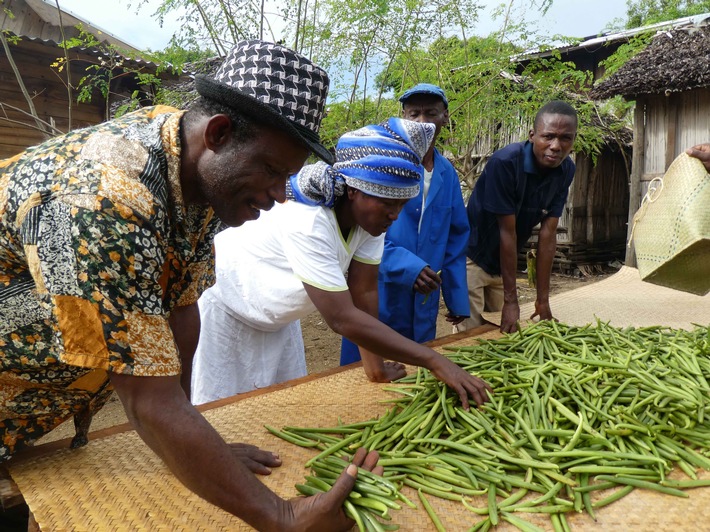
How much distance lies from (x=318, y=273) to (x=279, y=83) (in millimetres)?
1006

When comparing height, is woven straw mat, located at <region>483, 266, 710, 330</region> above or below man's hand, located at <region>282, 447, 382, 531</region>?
below

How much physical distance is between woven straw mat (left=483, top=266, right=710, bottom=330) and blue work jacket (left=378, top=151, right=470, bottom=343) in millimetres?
456

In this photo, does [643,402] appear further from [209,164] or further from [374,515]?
[209,164]

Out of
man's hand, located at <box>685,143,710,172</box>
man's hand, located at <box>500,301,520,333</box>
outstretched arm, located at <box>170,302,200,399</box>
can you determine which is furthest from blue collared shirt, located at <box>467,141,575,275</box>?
outstretched arm, located at <box>170,302,200,399</box>

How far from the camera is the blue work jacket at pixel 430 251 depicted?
3.44 metres

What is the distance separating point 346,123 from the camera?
7188 millimetres

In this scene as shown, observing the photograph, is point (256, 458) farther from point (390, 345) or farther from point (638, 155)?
point (638, 155)

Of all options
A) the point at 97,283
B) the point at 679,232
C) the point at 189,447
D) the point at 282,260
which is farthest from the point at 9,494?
the point at 679,232

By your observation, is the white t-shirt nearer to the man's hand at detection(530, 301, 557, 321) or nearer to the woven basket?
the woven basket

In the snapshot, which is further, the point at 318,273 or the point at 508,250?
the point at 508,250

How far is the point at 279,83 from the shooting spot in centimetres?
144

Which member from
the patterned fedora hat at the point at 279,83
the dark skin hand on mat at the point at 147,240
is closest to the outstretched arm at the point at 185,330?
the dark skin hand on mat at the point at 147,240

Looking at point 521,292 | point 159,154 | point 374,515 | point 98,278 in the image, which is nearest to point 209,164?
point 159,154

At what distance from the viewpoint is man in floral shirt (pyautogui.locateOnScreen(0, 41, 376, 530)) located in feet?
3.88
